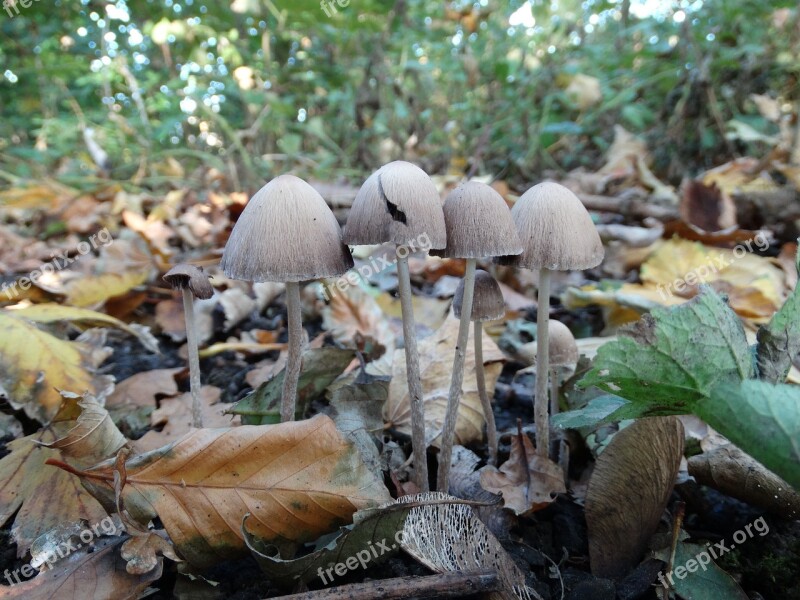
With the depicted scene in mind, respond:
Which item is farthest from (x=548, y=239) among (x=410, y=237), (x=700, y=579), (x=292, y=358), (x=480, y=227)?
(x=700, y=579)

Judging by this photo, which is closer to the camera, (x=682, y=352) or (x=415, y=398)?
(x=682, y=352)

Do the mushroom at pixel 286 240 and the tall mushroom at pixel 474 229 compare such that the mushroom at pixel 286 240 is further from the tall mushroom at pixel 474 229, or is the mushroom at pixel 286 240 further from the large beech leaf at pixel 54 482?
the large beech leaf at pixel 54 482

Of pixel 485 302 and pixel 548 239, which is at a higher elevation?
pixel 548 239

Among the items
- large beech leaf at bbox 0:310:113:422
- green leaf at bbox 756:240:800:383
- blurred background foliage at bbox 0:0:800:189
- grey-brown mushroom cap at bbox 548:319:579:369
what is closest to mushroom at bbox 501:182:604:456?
grey-brown mushroom cap at bbox 548:319:579:369

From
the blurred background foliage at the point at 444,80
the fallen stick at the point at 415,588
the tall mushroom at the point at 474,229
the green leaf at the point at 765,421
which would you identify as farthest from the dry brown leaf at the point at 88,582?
the blurred background foliage at the point at 444,80

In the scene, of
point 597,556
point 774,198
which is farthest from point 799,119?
Answer: point 597,556

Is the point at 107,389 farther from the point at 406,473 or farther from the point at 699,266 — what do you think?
the point at 699,266

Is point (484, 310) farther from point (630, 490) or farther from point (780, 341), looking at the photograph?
point (780, 341)
